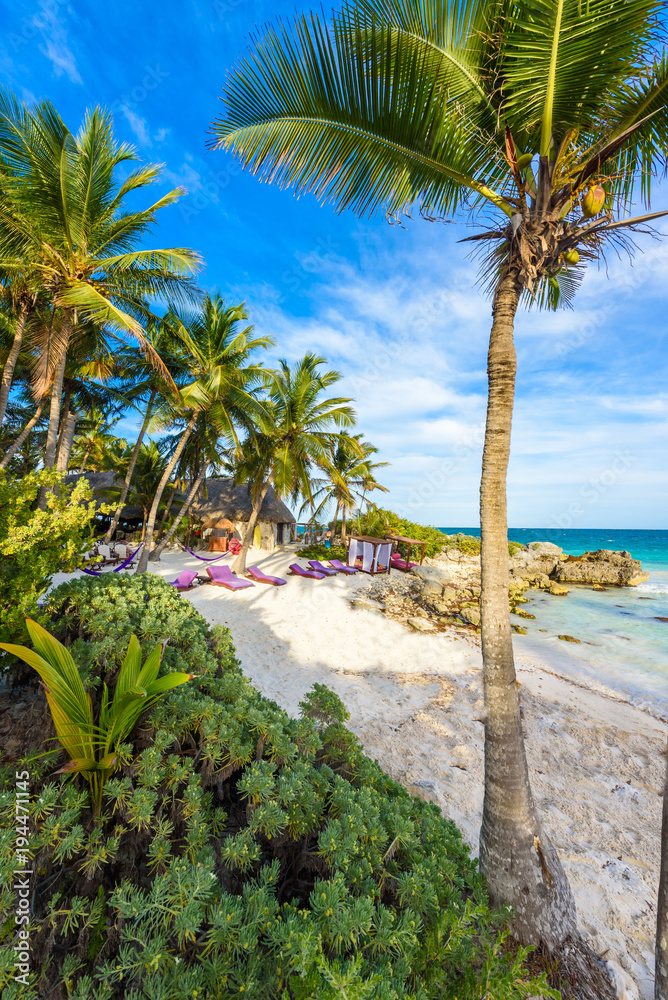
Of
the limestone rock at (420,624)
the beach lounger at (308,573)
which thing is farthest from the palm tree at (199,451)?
the limestone rock at (420,624)

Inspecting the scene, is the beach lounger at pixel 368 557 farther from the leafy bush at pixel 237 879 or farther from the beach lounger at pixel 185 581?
the leafy bush at pixel 237 879

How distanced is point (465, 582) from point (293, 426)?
10.8m

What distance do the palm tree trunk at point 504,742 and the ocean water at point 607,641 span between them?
6.05 meters

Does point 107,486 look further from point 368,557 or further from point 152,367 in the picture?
Result: point 368,557

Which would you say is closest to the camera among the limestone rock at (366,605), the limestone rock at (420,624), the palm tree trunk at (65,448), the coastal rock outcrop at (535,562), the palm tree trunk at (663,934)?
the palm tree trunk at (663,934)

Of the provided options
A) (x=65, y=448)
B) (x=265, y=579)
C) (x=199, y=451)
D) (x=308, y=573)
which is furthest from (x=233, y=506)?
(x=65, y=448)

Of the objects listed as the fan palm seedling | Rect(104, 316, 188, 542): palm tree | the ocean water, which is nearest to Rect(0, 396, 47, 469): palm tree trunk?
Rect(104, 316, 188, 542): palm tree

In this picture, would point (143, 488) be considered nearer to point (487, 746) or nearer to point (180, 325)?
point (180, 325)

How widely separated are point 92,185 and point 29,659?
9853 millimetres

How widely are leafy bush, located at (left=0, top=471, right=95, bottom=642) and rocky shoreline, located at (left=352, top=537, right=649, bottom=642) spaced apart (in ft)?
18.4

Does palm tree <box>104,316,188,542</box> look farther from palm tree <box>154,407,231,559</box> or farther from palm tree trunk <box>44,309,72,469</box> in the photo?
palm tree trunk <box>44,309,72,469</box>

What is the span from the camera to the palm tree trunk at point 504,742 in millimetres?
2463

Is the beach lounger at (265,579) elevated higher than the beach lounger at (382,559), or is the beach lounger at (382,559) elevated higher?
the beach lounger at (382,559)

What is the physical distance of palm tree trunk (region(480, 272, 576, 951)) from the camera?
2.46m
